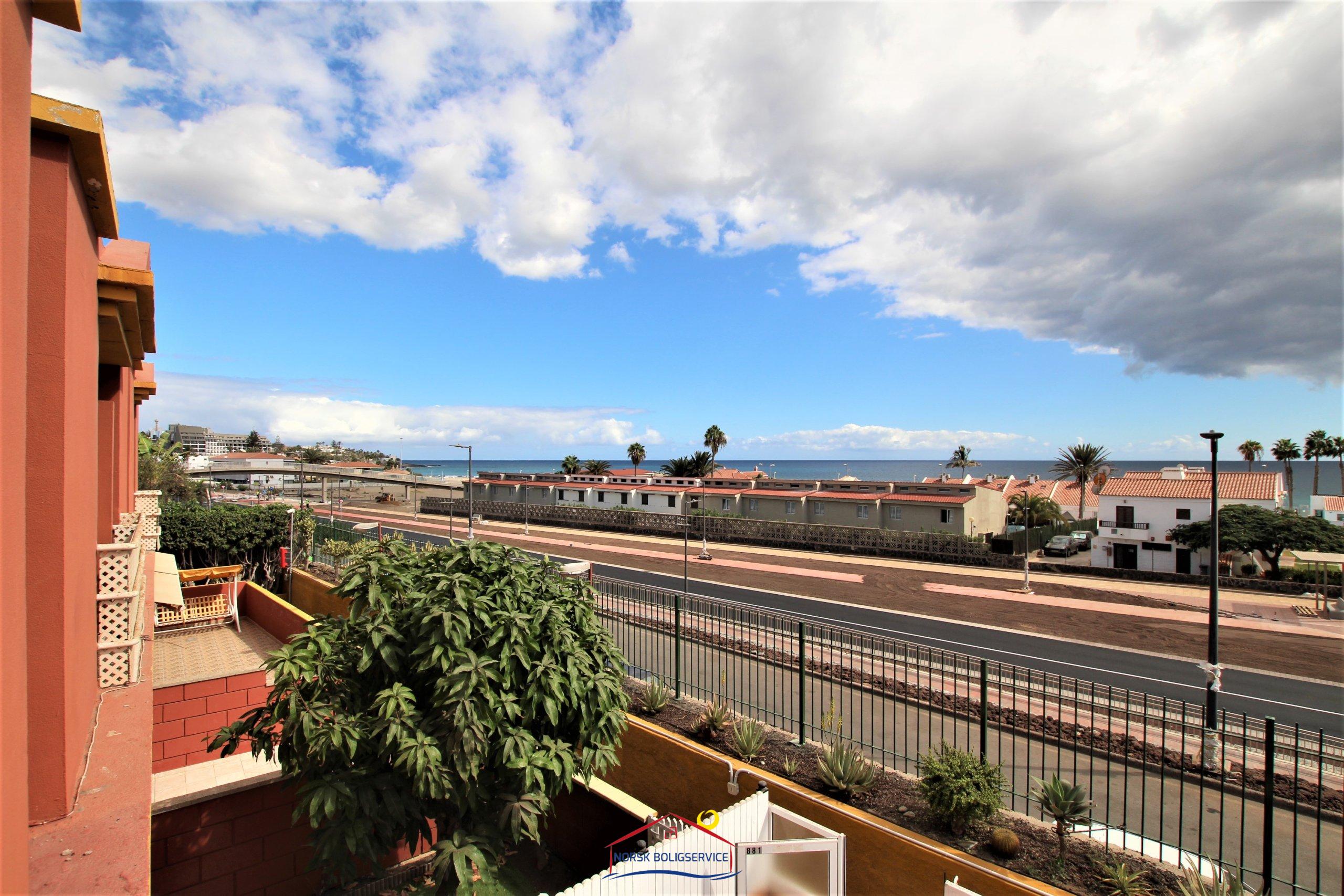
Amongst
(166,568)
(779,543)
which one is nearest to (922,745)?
(166,568)

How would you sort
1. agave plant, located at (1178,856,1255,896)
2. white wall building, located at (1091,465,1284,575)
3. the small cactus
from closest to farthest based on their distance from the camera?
agave plant, located at (1178,856,1255,896) < the small cactus < white wall building, located at (1091,465,1284,575)

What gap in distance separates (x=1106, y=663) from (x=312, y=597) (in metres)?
26.4

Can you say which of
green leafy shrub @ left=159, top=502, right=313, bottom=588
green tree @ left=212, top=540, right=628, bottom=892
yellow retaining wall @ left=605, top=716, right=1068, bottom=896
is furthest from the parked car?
green tree @ left=212, top=540, right=628, bottom=892

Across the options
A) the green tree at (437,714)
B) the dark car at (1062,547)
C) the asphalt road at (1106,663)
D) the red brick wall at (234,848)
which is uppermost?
the green tree at (437,714)

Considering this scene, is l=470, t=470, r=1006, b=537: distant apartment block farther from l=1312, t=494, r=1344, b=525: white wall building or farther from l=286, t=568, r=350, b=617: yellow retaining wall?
l=1312, t=494, r=1344, b=525: white wall building

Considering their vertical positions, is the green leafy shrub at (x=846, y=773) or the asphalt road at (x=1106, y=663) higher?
the green leafy shrub at (x=846, y=773)

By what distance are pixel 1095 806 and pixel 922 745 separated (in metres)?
2.42

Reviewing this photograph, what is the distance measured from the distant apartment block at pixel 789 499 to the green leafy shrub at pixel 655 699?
32.4 meters

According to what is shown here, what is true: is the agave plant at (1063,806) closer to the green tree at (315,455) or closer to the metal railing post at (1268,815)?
the metal railing post at (1268,815)

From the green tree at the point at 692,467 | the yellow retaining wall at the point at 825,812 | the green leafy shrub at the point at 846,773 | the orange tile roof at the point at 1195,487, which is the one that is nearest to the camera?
the yellow retaining wall at the point at 825,812

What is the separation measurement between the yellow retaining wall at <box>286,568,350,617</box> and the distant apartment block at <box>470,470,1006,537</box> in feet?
82.9

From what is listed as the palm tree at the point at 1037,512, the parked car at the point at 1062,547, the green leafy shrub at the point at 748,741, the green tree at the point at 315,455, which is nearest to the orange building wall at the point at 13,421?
the green leafy shrub at the point at 748,741

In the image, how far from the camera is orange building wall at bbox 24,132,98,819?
449 cm

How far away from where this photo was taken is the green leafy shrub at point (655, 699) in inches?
401
